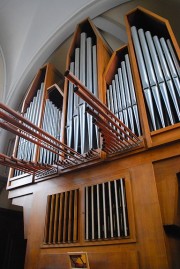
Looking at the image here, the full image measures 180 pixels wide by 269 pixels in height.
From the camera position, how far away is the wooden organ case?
240 centimetres

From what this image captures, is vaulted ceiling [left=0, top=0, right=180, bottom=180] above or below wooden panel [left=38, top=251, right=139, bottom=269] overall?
above

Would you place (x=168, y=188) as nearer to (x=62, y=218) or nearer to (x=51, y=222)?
(x=62, y=218)

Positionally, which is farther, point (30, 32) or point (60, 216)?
point (30, 32)

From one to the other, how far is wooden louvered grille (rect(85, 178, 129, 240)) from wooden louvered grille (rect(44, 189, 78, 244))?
0.67ft

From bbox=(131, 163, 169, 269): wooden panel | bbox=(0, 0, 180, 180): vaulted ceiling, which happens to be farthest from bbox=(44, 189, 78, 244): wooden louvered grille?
bbox=(0, 0, 180, 180): vaulted ceiling

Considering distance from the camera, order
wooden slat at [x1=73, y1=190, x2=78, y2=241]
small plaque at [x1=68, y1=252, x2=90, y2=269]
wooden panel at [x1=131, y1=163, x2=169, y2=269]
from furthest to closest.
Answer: wooden slat at [x1=73, y1=190, x2=78, y2=241] < small plaque at [x1=68, y1=252, x2=90, y2=269] < wooden panel at [x1=131, y1=163, x2=169, y2=269]

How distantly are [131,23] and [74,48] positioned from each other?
5.03ft

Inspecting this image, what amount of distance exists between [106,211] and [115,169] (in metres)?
0.52

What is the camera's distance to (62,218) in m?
3.20

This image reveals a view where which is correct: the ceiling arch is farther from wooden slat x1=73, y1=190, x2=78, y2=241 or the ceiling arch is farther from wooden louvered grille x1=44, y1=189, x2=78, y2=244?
wooden slat x1=73, y1=190, x2=78, y2=241

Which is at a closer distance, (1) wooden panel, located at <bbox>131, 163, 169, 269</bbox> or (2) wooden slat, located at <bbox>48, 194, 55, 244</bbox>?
(1) wooden panel, located at <bbox>131, 163, 169, 269</bbox>

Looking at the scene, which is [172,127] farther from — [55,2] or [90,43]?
[55,2]

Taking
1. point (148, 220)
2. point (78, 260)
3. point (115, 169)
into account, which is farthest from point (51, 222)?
point (148, 220)

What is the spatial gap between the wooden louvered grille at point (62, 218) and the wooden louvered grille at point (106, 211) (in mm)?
205
